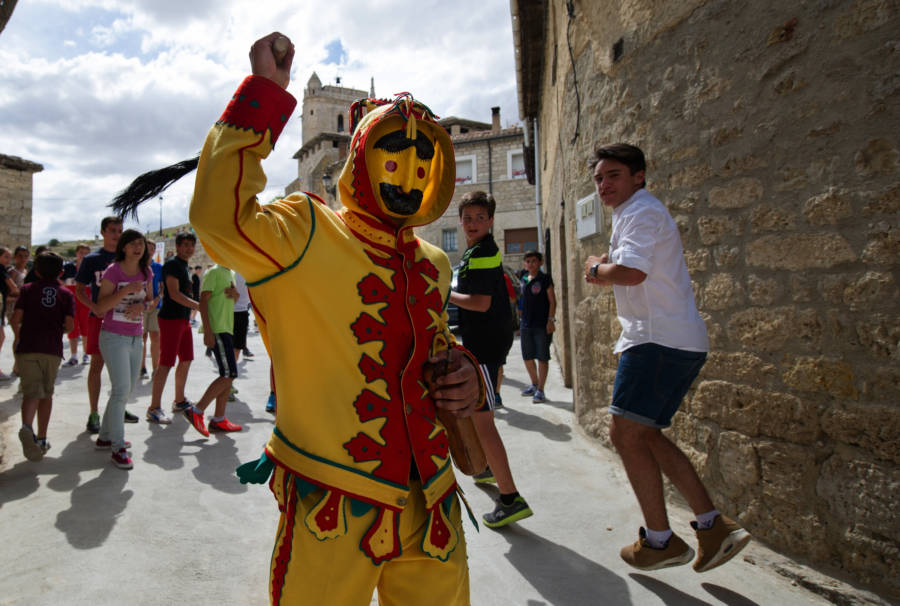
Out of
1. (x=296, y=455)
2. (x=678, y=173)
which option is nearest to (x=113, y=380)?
(x=296, y=455)

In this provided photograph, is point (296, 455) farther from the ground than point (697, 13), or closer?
closer

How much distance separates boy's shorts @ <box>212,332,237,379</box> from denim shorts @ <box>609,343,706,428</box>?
146 inches

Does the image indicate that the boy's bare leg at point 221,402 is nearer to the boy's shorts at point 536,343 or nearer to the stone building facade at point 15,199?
the boy's shorts at point 536,343

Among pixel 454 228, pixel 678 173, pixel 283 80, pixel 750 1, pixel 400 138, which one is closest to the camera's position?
pixel 283 80

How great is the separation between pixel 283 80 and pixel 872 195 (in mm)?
2440

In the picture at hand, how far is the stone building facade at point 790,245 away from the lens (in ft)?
7.55

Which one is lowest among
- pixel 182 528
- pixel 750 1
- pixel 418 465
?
pixel 182 528

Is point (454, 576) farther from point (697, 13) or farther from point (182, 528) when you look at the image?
point (697, 13)

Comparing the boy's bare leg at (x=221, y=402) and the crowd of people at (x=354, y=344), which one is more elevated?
the crowd of people at (x=354, y=344)

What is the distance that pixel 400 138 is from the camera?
1.53m

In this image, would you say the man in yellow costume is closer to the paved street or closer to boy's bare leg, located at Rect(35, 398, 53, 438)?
the paved street

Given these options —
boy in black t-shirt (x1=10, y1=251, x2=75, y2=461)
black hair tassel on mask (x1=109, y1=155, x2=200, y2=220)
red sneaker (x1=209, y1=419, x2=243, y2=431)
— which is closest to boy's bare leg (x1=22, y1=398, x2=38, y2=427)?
boy in black t-shirt (x1=10, y1=251, x2=75, y2=461)

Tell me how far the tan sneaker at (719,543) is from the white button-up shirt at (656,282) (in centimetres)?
82

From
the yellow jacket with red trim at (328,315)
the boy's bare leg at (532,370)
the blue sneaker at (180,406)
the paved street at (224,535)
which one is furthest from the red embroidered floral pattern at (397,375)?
the boy's bare leg at (532,370)
